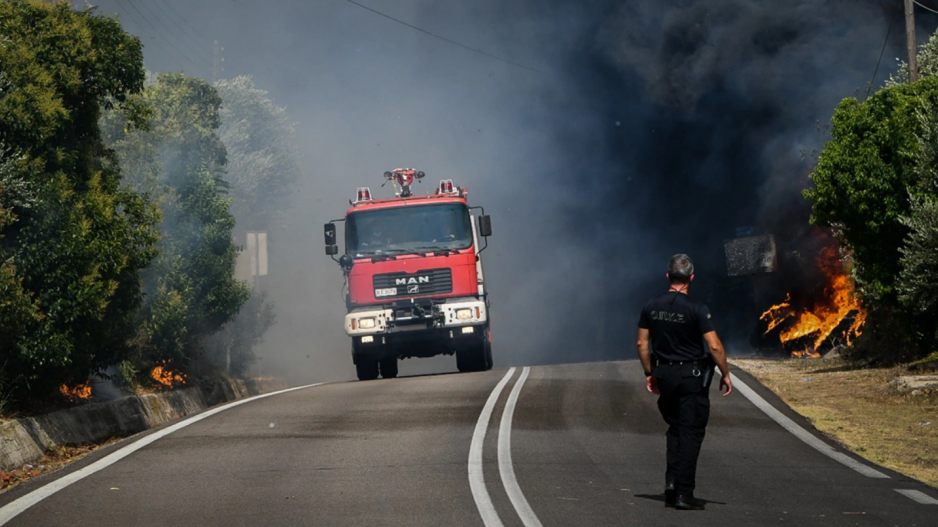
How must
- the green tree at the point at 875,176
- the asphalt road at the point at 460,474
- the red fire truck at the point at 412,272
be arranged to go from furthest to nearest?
the red fire truck at the point at 412,272
the green tree at the point at 875,176
the asphalt road at the point at 460,474

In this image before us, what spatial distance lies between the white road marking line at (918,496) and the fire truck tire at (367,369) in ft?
47.8

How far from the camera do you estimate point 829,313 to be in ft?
102

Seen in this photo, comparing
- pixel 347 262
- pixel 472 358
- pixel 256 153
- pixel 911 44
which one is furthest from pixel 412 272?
pixel 256 153

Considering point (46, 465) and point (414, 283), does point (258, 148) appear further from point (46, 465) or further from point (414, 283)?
point (46, 465)

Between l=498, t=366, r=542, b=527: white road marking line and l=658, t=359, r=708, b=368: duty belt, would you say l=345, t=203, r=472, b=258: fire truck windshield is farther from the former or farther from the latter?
l=658, t=359, r=708, b=368: duty belt

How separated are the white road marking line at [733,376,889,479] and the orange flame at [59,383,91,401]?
383 inches

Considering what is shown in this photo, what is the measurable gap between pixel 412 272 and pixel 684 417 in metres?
12.7

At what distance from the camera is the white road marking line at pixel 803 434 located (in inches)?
385

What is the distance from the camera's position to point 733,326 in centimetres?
4316

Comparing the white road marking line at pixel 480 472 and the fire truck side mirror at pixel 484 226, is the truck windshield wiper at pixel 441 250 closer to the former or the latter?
the fire truck side mirror at pixel 484 226

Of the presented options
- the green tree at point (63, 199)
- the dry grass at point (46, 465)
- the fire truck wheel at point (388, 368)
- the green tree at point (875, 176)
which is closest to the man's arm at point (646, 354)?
the dry grass at point (46, 465)

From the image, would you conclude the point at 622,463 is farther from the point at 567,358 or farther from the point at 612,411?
the point at 567,358

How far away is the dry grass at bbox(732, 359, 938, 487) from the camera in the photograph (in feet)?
35.9

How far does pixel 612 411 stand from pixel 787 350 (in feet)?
76.9
